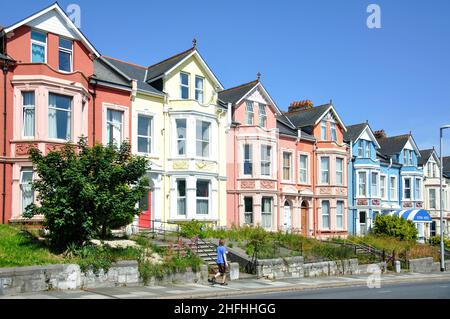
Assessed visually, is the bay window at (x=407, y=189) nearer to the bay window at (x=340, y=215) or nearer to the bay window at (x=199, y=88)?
the bay window at (x=340, y=215)

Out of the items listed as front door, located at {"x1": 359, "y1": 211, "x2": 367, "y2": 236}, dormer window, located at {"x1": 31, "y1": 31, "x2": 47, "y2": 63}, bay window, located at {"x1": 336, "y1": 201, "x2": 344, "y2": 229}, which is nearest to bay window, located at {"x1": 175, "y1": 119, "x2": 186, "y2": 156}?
dormer window, located at {"x1": 31, "y1": 31, "x2": 47, "y2": 63}

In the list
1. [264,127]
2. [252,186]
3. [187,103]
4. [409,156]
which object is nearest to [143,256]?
[187,103]

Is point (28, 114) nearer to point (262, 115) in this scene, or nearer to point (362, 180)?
point (262, 115)

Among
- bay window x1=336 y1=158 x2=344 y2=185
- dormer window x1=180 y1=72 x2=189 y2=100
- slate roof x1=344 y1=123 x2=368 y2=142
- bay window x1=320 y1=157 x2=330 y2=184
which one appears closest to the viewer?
dormer window x1=180 y1=72 x2=189 y2=100

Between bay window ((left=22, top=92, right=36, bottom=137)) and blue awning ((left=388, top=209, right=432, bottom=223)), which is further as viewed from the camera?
blue awning ((left=388, top=209, right=432, bottom=223))

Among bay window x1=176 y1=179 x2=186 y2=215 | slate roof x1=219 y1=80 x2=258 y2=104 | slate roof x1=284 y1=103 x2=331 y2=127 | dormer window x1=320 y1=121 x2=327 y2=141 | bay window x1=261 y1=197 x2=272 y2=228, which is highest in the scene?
slate roof x1=219 y1=80 x2=258 y2=104

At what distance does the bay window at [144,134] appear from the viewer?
29.1 metres

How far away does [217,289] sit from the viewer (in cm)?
1927

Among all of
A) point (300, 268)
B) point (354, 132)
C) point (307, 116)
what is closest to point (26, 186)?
point (300, 268)

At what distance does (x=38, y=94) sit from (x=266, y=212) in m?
16.5

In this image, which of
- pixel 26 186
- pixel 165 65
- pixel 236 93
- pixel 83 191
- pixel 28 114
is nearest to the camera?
pixel 83 191

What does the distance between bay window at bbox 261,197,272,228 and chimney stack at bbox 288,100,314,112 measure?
10.7 metres

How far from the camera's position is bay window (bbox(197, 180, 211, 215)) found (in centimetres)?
3092

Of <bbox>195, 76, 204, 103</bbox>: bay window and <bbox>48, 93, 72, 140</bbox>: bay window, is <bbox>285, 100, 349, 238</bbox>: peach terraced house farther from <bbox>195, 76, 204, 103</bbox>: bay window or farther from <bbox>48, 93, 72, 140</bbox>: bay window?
<bbox>48, 93, 72, 140</bbox>: bay window
